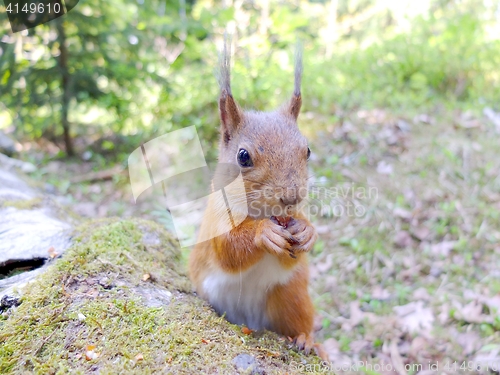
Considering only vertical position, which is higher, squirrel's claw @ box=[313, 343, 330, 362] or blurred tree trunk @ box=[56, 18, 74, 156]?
blurred tree trunk @ box=[56, 18, 74, 156]

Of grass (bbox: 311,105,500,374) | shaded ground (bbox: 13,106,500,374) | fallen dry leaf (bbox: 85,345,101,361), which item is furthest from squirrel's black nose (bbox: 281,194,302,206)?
grass (bbox: 311,105,500,374)

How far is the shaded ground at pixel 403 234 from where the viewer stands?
2805 millimetres

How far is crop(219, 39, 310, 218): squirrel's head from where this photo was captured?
6.35 feet

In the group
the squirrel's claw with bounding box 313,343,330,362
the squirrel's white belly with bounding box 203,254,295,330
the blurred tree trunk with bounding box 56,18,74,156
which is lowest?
the squirrel's claw with bounding box 313,343,330,362

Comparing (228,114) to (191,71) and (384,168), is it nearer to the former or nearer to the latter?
(384,168)

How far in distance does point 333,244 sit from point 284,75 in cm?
330

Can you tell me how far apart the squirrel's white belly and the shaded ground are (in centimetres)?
53

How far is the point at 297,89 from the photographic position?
2410 millimetres

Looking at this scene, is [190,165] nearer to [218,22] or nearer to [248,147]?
[218,22]

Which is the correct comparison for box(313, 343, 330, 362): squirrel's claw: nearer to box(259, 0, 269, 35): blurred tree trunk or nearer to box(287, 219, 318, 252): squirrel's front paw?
box(287, 219, 318, 252): squirrel's front paw

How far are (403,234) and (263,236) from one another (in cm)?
254

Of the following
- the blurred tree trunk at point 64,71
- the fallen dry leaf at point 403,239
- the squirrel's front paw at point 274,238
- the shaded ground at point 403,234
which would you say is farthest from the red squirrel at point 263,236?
the blurred tree trunk at point 64,71

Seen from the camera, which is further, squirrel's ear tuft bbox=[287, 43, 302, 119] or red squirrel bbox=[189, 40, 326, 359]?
squirrel's ear tuft bbox=[287, 43, 302, 119]

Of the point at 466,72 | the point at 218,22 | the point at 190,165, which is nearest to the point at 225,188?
the point at 190,165
